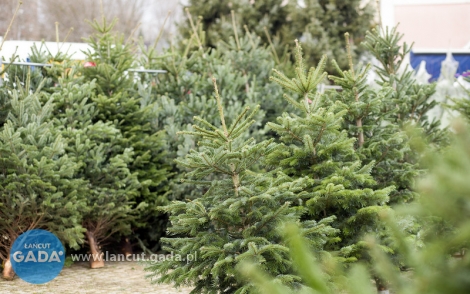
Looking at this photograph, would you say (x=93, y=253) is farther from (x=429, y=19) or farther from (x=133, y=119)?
(x=429, y=19)

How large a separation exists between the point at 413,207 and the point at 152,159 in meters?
7.94

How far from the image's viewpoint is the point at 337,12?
16109 mm

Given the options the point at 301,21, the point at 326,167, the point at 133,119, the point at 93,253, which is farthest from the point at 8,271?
the point at 301,21

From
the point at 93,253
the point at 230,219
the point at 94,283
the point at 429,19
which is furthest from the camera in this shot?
the point at 429,19

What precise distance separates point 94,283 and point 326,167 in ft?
11.6

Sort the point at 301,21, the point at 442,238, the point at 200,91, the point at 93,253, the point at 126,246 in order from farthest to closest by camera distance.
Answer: the point at 301,21, the point at 200,91, the point at 126,246, the point at 93,253, the point at 442,238

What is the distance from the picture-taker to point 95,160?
7.68 m

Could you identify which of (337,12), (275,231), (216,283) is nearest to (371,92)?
(275,231)

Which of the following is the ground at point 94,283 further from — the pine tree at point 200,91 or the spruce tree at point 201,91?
the spruce tree at point 201,91

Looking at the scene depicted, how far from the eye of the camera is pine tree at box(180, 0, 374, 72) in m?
16.0

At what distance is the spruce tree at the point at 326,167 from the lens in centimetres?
534

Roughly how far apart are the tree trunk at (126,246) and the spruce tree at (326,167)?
168 inches

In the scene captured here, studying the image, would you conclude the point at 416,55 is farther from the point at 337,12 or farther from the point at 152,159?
the point at 152,159

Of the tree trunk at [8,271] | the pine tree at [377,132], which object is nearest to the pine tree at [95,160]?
the tree trunk at [8,271]
